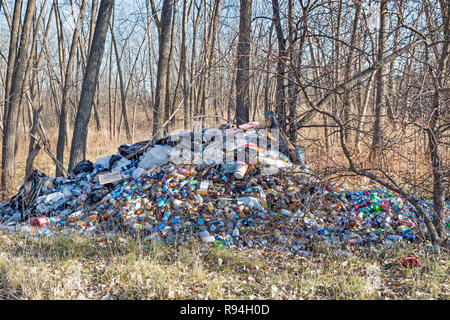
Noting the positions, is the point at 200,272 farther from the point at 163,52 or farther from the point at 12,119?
the point at 12,119

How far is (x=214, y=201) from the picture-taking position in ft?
15.3

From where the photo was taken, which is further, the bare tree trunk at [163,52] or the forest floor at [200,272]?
the bare tree trunk at [163,52]

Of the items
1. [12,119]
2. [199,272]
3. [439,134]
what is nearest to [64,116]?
[12,119]

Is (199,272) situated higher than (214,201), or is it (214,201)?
(214,201)

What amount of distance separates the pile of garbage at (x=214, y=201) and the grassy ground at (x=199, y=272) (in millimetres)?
389

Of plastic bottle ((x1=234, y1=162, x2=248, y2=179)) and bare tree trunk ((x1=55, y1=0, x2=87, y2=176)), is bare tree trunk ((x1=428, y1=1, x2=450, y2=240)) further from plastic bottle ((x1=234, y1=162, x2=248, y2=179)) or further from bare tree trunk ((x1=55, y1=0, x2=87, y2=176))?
bare tree trunk ((x1=55, y1=0, x2=87, y2=176))

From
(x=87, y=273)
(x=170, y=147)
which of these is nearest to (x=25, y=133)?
(x=170, y=147)

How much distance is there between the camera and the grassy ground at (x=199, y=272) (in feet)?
8.98

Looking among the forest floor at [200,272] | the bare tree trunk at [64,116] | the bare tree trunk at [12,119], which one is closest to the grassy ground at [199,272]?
the forest floor at [200,272]

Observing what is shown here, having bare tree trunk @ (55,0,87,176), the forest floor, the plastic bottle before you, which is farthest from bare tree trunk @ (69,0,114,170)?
the plastic bottle

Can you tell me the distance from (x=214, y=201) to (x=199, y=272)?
1710 mm

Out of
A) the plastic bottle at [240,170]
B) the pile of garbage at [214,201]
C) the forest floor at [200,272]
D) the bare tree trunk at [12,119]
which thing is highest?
the bare tree trunk at [12,119]

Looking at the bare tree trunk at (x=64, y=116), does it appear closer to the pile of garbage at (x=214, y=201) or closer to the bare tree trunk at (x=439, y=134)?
the pile of garbage at (x=214, y=201)
